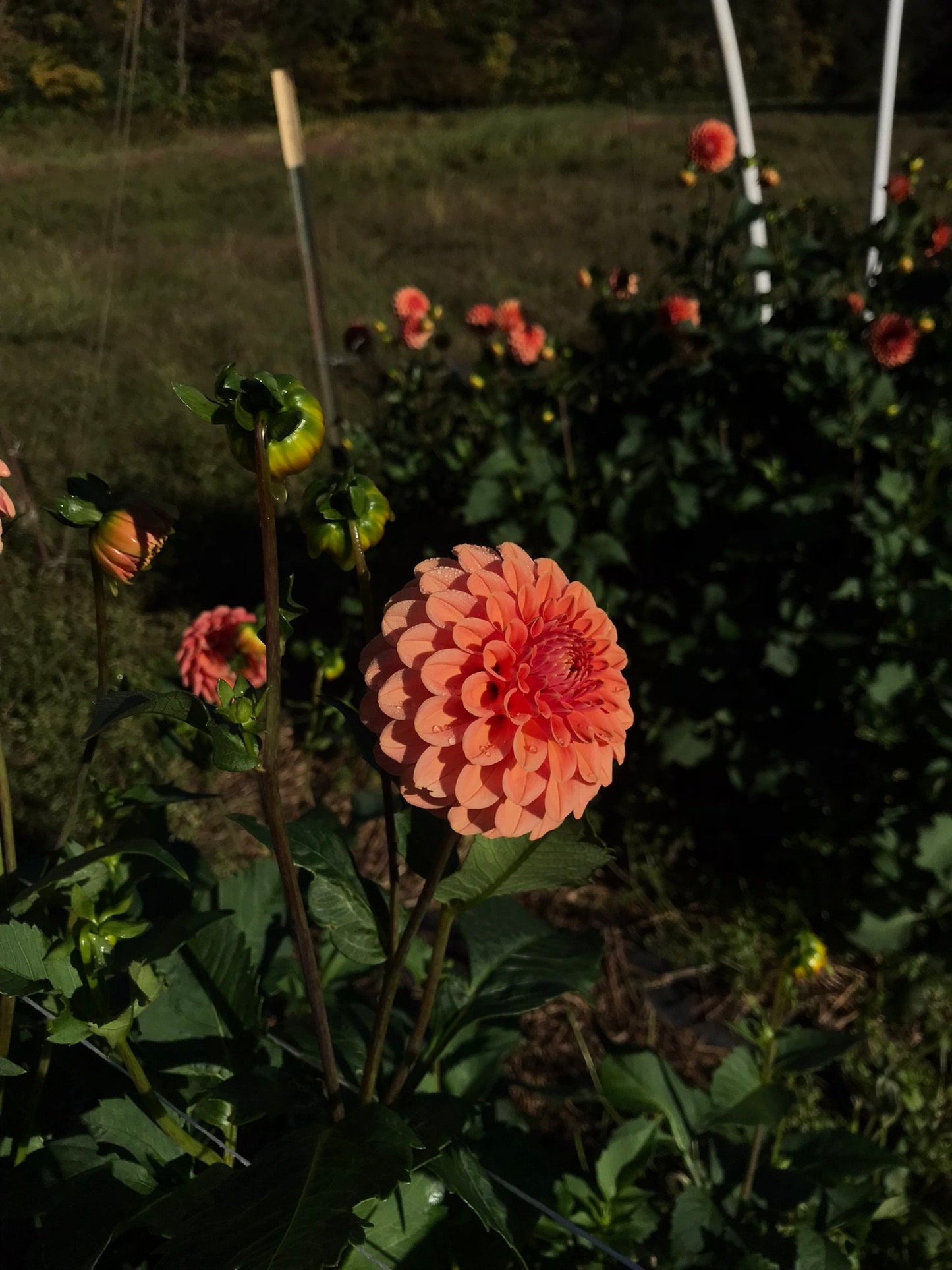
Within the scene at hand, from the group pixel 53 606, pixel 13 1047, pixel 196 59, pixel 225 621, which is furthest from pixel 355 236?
pixel 13 1047

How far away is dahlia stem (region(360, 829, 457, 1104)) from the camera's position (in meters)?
0.54

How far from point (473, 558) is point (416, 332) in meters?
1.48

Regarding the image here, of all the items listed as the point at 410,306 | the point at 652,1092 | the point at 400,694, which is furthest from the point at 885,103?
the point at 400,694

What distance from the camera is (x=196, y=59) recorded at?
6.72 ft

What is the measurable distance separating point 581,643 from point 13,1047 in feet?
2.12

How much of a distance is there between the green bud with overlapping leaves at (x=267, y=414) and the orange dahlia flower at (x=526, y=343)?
1348mm

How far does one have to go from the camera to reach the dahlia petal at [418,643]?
50 centimetres

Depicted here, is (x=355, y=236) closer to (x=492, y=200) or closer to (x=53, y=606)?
(x=492, y=200)

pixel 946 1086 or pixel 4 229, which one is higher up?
pixel 4 229

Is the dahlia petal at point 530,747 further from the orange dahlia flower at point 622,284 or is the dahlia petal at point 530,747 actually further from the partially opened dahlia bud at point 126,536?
the orange dahlia flower at point 622,284

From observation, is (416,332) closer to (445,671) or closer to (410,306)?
(410,306)

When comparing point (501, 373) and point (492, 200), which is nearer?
point (501, 373)

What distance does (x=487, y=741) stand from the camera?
51 cm

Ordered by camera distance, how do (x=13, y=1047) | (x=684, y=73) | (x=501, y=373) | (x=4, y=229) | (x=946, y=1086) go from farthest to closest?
(x=684, y=73), (x=501, y=373), (x=4, y=229), (x=946, y=1086), (x=13, y=1047)
